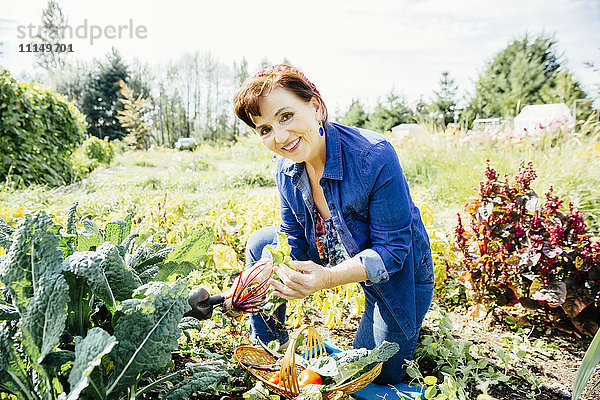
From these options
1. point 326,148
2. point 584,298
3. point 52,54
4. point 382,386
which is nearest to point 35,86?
point 326,148

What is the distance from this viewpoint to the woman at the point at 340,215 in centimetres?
149

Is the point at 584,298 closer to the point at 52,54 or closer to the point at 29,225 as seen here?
the point at 29,225

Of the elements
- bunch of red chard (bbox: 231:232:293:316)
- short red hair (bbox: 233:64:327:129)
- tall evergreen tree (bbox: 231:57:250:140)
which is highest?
tall evergreen tree (bbox: 231:57:250:140)

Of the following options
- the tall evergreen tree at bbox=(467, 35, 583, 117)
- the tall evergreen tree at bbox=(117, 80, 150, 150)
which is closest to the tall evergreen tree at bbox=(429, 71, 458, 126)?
the tall evergreen tree at bbox=(467, 35, 583, 117)

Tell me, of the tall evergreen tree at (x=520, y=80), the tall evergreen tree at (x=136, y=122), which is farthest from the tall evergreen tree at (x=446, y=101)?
the tall evergreen tree at (x=136, y=122)

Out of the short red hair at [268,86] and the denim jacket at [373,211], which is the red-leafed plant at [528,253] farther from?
the short red hair at [268,86]

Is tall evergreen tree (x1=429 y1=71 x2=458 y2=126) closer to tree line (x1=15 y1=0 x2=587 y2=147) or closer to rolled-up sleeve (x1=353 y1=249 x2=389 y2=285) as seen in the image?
tree line (x1=15 y1=0 x2=587 y2=147)

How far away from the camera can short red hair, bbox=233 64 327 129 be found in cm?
147

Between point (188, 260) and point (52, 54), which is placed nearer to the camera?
point (188, 260)

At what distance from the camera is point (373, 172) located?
159cm

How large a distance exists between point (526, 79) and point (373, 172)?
25134mm

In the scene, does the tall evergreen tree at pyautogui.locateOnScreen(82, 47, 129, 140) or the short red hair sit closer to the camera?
the short red hair

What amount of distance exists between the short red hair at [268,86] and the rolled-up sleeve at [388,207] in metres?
0.36

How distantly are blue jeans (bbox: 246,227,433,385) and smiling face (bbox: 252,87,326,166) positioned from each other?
1.61 feet
